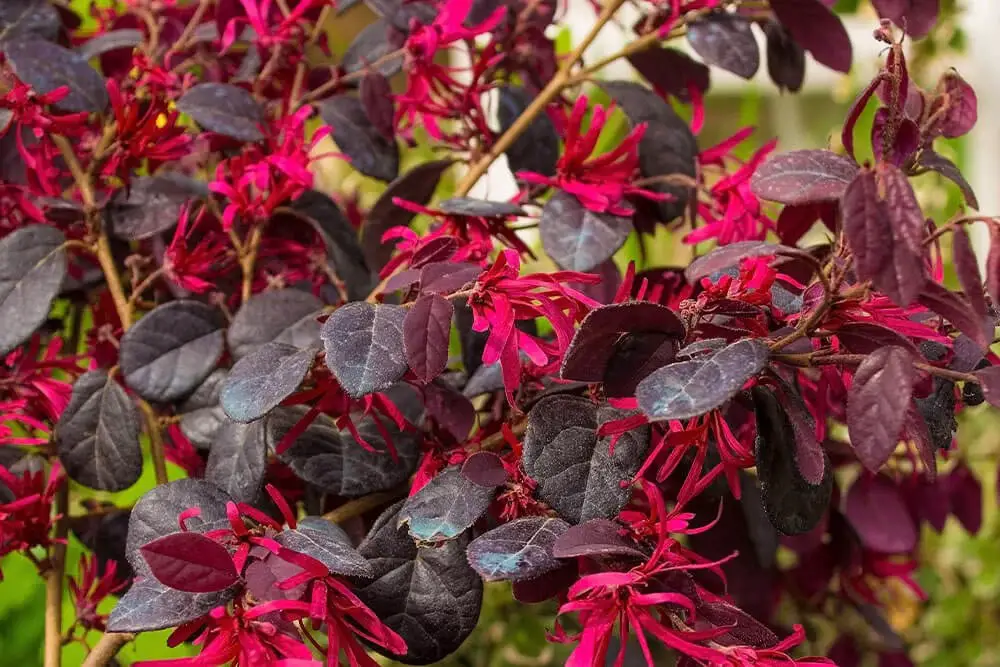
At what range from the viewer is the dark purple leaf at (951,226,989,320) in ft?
0.97

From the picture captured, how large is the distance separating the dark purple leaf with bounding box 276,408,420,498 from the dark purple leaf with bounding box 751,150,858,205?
22cm

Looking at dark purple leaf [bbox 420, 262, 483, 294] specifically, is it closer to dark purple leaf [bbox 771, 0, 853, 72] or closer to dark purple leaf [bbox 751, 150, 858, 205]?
dark purple leaf [bbox 751, 150, 858, 205]

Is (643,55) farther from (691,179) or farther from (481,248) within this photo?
(481,248)

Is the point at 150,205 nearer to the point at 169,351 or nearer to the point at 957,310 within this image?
the point at 169,351

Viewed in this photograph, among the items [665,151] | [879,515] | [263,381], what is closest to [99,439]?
[263,381]

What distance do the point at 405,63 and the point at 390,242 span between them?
112mm

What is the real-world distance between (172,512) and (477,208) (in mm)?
202

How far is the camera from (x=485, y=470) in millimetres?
396

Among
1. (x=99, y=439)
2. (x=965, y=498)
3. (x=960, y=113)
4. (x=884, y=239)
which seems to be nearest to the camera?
(x=884, y=239)

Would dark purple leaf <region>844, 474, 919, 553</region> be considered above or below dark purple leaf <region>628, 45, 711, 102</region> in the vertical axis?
below

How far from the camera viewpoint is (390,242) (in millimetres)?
612

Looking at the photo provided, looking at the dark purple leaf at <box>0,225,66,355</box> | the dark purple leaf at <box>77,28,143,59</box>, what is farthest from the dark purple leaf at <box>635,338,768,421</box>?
the dark purple leaf at <box>77,28,143,59</box>

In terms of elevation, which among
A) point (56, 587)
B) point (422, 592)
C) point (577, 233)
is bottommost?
point (56, 587)

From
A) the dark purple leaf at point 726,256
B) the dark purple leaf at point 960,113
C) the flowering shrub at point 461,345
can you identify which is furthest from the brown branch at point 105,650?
the dark purple leaf at point 960,113
